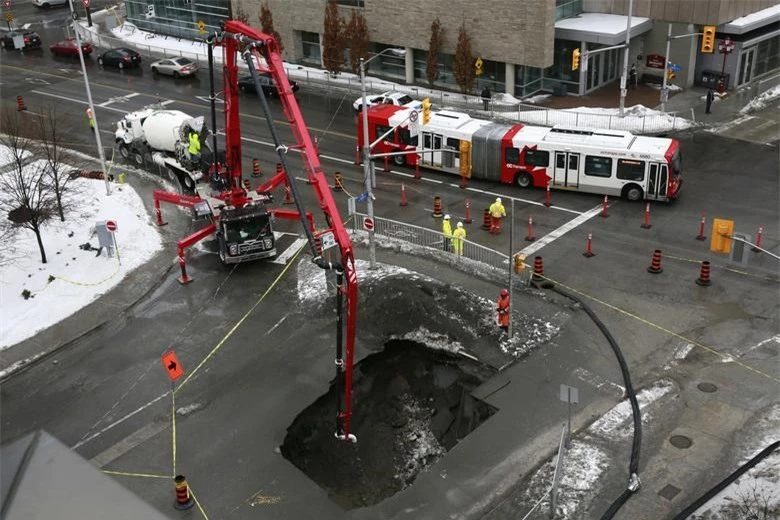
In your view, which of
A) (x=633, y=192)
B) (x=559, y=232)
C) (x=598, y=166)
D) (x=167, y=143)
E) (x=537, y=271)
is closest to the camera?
(x=537, y=271)

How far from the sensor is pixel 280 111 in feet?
158

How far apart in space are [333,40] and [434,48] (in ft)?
24.1

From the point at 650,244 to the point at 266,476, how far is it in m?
18.0

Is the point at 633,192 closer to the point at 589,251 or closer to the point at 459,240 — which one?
the point at 589,251

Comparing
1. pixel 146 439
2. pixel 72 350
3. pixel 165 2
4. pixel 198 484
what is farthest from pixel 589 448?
pixel 165 2

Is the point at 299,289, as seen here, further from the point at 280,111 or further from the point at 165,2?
the point at 165,2

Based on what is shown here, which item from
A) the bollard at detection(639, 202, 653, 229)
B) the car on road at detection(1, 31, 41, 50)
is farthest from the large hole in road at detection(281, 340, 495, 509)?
the car on road at detection(1, 31, 41, 50)

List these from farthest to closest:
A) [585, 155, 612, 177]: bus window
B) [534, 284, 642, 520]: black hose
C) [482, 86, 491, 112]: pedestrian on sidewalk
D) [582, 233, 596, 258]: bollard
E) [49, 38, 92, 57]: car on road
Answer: [49, 38, 92, 57]: car on road, [482, 86, 491, 112]: pedestrian on sidewalk, [585, 155, 612, 177]: bus window, [582, 233, 596, 258]: bollard, [534, 284, 642, 520]: black hose

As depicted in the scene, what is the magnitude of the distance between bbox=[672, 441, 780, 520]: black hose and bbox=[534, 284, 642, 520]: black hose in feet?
3.96

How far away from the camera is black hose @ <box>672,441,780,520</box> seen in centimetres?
1792

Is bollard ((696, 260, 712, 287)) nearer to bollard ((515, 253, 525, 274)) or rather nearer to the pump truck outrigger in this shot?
bollard ((515, 253, 525, 274))

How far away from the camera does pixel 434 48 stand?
50.2 m

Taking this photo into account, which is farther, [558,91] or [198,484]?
[558,91]

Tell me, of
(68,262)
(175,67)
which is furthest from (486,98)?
(68,262)
